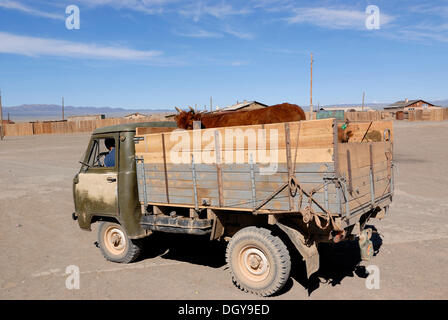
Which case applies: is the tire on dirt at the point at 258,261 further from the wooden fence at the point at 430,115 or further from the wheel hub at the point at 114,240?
the wooden fence at the point at 430,115

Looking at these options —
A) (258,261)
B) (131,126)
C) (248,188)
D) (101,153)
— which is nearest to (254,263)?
(258,261)

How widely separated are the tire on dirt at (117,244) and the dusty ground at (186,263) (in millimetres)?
152

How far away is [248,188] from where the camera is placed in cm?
520

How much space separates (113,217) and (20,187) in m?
9.54

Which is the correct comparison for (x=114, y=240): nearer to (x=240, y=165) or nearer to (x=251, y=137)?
(x=240, y=165)

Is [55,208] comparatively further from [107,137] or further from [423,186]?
[423,186]

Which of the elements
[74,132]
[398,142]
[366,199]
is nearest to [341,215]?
[366,199]

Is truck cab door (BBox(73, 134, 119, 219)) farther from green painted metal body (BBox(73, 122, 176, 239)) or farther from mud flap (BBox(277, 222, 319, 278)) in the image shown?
mud flap (BBox(277, 222, 319, 278))

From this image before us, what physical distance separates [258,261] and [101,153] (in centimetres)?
360

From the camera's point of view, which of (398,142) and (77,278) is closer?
(77,278)

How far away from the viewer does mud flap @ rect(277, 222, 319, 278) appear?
5.02 meters

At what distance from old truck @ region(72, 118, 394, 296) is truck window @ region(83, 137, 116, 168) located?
3 centimetres

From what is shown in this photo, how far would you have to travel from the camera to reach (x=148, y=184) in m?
6.28

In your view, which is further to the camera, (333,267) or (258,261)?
(333,267)
